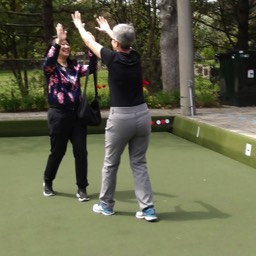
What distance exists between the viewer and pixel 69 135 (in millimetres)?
5105

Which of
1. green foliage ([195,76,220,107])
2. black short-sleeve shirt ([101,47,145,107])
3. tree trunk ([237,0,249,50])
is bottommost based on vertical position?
green foliage ([195,76,220,107])

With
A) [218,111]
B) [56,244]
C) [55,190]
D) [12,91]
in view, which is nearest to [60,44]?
[55,190]

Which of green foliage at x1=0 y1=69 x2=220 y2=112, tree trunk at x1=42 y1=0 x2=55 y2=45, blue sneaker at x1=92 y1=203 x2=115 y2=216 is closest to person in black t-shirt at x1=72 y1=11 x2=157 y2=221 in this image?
Result: blue sneaker at x1=92 y1=203 x2=115 y2=216

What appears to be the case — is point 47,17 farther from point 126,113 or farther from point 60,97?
point 126,113

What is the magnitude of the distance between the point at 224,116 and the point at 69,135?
16.8 feet

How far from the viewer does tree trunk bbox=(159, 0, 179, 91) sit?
40.6 feet

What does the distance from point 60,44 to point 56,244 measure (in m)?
2.03

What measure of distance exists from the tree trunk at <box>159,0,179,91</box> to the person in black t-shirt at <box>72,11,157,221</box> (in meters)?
8.16

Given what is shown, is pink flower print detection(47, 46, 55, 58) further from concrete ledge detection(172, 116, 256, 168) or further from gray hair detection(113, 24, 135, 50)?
concrete ledge detection(172, 116, 256, 168)

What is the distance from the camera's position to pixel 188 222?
14.0 feet

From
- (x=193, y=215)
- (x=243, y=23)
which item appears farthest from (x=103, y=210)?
(x=243, y=23)

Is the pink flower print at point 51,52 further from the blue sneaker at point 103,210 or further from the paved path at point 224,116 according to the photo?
the paved path at point 224,116

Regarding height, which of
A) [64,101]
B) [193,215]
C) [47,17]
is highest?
[47,17]

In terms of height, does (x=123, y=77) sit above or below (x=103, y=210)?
above
